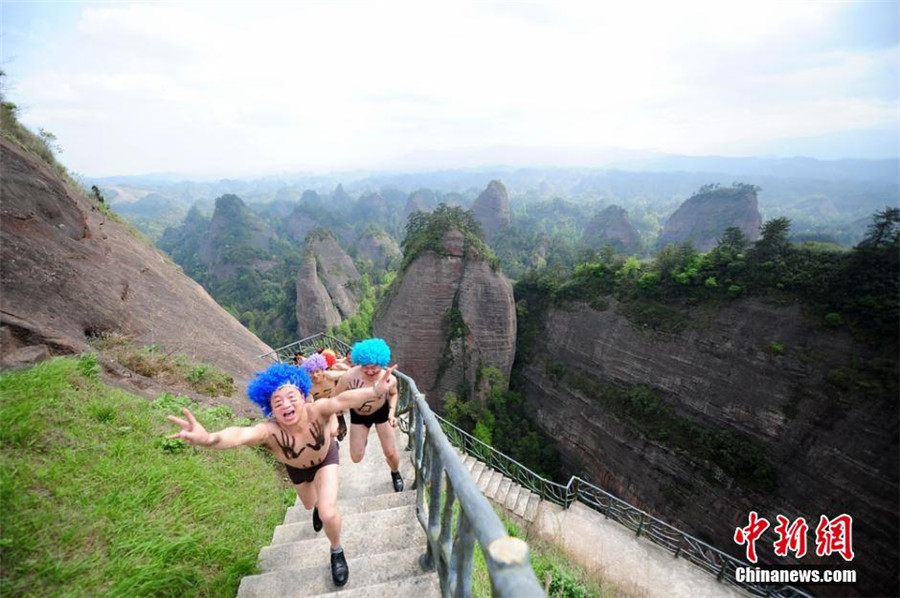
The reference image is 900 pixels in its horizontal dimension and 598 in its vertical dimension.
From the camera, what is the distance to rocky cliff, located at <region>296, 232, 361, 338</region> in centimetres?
3900

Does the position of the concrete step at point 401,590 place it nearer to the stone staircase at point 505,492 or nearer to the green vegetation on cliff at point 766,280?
the stone staircase at point 505,492

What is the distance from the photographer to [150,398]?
17.8 ft

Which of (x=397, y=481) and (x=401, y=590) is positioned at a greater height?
(x=401, y=590)

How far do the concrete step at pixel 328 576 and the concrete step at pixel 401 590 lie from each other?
5.3 inches

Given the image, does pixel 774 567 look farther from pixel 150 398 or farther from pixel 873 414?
pixel 150 398

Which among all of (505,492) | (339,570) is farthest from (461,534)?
(505,492)

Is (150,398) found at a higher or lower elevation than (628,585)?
higher

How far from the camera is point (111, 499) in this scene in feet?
10.4

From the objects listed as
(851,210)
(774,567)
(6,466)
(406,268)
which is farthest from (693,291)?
(851,210)

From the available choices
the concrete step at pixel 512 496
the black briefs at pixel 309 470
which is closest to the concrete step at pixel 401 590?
the black briefs at pixel 309 470

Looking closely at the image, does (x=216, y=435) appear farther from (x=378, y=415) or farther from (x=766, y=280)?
(x=766, y=280)

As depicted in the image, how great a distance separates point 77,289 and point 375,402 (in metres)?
7.30

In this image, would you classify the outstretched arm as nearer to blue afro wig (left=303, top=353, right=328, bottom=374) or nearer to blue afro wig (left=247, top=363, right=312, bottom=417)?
blue afro wig (left=247, top=363, right=312, bottom=417)

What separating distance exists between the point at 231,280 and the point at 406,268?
175 ft
